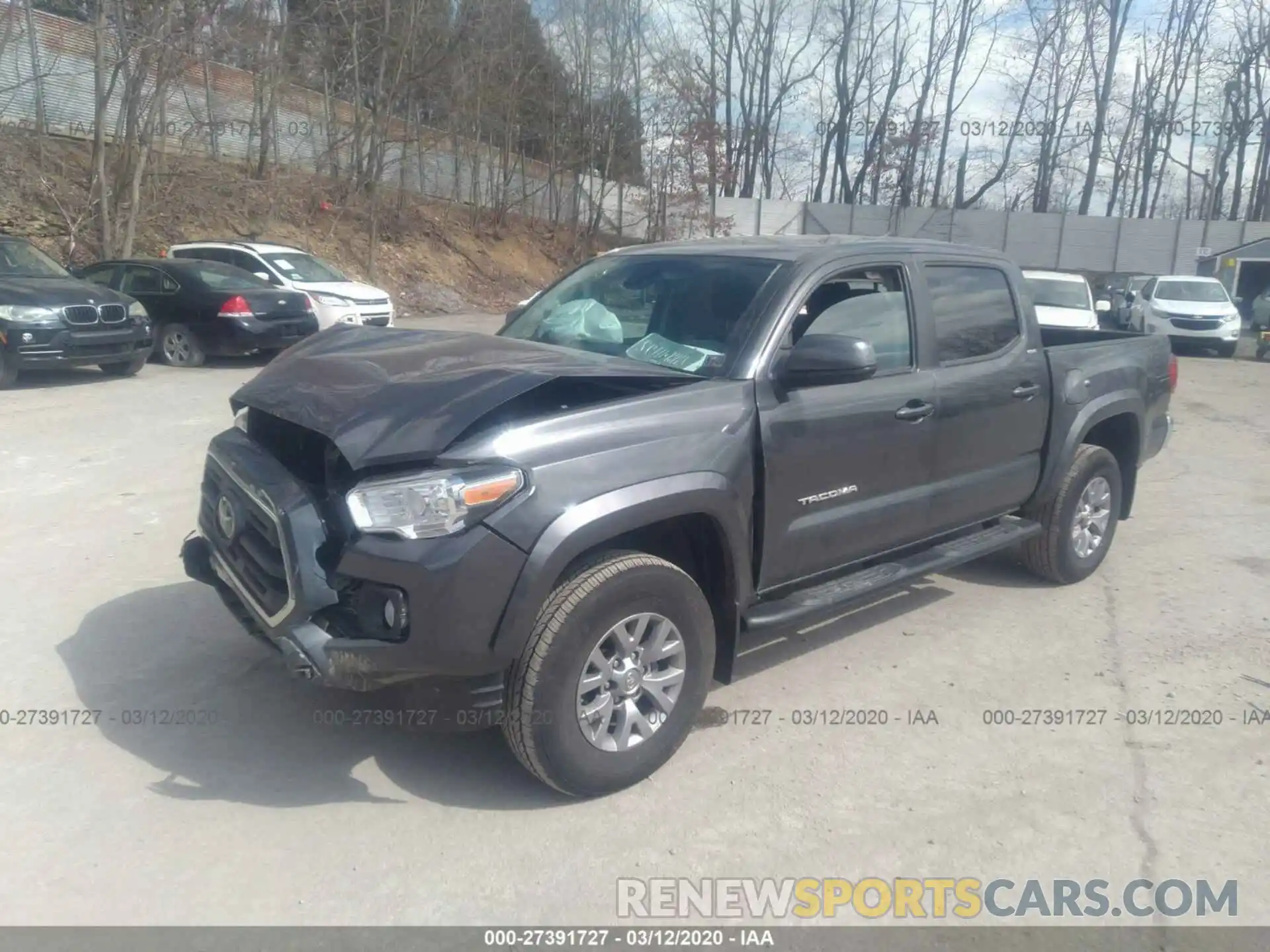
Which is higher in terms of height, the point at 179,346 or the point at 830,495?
the point at 830,495

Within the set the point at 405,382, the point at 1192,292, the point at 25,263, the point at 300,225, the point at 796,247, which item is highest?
the point at 300,225

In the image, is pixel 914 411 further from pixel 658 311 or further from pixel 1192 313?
pixel 1192 313

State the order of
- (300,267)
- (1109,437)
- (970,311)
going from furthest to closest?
(300,267), (1109,437), (970,311)

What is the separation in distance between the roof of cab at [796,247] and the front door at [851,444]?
107 mm

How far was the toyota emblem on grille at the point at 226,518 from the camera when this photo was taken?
3.97 metres

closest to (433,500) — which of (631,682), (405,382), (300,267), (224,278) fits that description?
(405,382)

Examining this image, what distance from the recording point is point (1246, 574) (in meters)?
6.55

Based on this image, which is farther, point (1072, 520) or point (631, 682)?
point (1072, 520)

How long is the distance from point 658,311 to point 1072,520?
2.84 metres

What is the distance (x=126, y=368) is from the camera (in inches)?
510

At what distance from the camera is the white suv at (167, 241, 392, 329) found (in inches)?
620

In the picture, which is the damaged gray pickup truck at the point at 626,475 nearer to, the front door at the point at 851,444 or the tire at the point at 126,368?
the front door at the point at 851,444

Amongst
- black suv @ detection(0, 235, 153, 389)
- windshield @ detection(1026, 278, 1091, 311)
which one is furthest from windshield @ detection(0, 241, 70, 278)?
windshield @ detection(1026, 278, 1091, 311)

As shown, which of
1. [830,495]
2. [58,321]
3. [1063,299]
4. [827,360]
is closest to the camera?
[827,360]
